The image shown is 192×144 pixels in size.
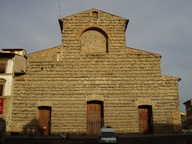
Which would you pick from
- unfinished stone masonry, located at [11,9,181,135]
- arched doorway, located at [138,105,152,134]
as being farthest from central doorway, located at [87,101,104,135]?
arched doorway, located at [138,105,152,134]

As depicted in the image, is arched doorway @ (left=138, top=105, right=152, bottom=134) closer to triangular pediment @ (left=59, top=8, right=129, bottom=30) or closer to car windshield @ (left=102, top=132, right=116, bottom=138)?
car windshield @ (left=102, top=132, right=116, bottom=138)

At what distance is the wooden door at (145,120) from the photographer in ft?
56.7

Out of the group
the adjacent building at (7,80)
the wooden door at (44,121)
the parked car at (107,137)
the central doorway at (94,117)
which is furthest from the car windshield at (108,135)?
the adjacent building at (7,80)

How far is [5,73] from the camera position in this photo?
711 inches

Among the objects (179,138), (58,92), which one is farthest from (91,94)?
(179,138)

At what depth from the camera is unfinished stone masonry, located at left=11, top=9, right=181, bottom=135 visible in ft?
55.6

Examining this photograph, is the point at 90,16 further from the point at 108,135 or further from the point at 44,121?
the point at 108,135

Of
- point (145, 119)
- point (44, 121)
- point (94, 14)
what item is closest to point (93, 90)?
point (44, 121)

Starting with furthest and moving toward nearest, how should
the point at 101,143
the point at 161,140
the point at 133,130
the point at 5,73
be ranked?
the point at 5,73, the point at 133,130, the point at 161,140, the point at 101,143

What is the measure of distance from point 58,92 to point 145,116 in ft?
24.5

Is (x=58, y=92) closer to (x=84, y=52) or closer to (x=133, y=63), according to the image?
(x=84, y=52)

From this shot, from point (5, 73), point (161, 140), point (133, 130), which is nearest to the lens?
point (161, 140)

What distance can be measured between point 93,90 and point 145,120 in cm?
496

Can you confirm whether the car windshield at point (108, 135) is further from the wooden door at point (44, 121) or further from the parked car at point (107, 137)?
the wooden door at point (44, 121)
